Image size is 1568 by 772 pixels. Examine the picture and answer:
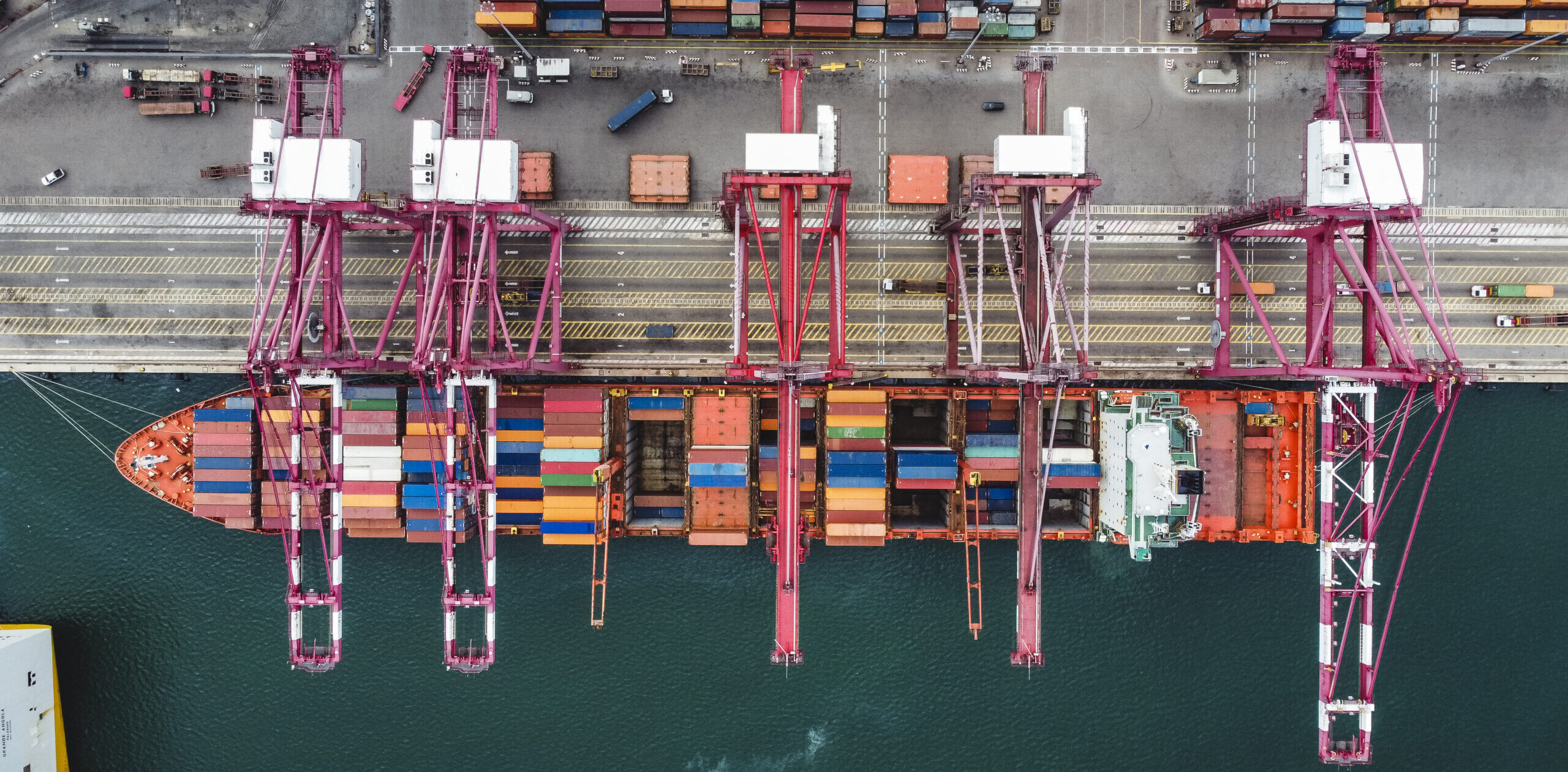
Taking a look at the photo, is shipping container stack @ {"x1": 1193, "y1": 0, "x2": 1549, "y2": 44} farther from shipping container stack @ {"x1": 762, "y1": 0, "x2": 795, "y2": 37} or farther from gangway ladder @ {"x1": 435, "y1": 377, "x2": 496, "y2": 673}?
gangway ladder @ {"x1": 435, "y1": 377, "x2": 496, "y2": 673}

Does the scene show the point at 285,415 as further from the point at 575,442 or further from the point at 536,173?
the point at 536,173

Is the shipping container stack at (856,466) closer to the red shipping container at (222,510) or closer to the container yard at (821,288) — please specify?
the container yard at (821,288)

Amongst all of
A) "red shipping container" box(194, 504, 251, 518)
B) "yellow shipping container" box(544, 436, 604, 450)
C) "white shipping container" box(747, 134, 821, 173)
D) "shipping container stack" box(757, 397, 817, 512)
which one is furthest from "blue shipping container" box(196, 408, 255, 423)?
"white shipping container" box(747, 134, 821, 173)

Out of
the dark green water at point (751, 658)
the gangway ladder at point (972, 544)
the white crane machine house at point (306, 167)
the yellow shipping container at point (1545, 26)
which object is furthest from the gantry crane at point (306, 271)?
the yellow shipping container at point (1545, 26)

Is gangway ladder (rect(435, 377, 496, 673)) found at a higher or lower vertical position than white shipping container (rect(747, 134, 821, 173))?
lower

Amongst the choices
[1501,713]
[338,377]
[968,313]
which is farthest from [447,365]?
[1501,713]

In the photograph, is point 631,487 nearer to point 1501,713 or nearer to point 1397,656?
point 1397,656
